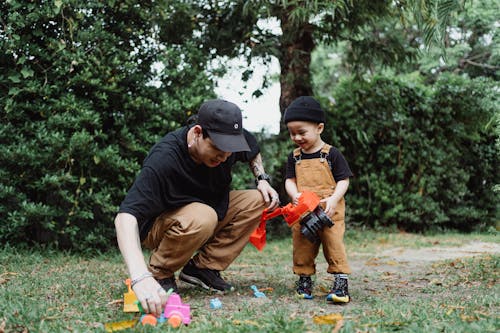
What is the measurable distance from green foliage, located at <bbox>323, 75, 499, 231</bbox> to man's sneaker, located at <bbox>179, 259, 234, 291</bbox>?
463 centimetres

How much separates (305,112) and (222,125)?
2.54 ft

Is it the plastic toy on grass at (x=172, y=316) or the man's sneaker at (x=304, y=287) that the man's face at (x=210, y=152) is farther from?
the man's sneaker at (x=304, y=287)

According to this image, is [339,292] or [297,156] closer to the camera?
[339,292]

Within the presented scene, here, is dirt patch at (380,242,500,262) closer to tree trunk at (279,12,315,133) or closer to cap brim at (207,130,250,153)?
tree trunk at (279,12,315,133)

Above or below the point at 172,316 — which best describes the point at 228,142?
above

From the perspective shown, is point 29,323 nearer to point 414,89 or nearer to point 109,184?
point 109,184

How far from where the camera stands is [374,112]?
8.34 m

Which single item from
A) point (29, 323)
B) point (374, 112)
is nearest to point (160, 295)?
point (29, 323)

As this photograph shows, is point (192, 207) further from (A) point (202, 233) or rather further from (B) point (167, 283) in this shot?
(B) point (167, 283)

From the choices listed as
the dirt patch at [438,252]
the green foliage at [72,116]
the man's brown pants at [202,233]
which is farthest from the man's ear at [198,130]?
the dirt patch at [438,252]

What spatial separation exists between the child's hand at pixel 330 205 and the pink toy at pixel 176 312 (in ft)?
3.96

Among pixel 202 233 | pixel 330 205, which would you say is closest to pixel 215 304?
pixel 202 233

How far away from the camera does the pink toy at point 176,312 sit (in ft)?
8.40

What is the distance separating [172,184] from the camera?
325 cm
